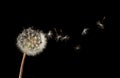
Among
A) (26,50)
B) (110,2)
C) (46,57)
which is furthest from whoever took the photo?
(46,57)

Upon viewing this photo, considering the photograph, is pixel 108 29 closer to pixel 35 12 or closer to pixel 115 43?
pixel 115 43

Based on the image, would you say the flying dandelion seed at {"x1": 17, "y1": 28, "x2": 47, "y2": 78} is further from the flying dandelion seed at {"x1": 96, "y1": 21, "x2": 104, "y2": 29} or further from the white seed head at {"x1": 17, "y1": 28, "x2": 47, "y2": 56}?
the flying dandelion seed at {"x1": 96, "y1": 21, "x2": 104, "y2": 29}

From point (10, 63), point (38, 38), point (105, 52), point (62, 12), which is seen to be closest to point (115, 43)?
point (105, 52)

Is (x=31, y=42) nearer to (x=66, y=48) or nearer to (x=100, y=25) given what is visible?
(x=66, y=48)

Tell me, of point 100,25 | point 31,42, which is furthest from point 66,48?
point 31,42

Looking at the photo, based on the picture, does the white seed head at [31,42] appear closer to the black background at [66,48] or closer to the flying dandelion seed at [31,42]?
the flying dandelion seed at [31,42]

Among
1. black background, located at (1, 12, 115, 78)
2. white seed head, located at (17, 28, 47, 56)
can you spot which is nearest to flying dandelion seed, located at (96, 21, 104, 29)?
black background, located at (1, 12, 115, 78)

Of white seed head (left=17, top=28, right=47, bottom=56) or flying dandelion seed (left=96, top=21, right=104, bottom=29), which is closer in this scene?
white seed head (left=17, top=28, right=47, bottom=56)
